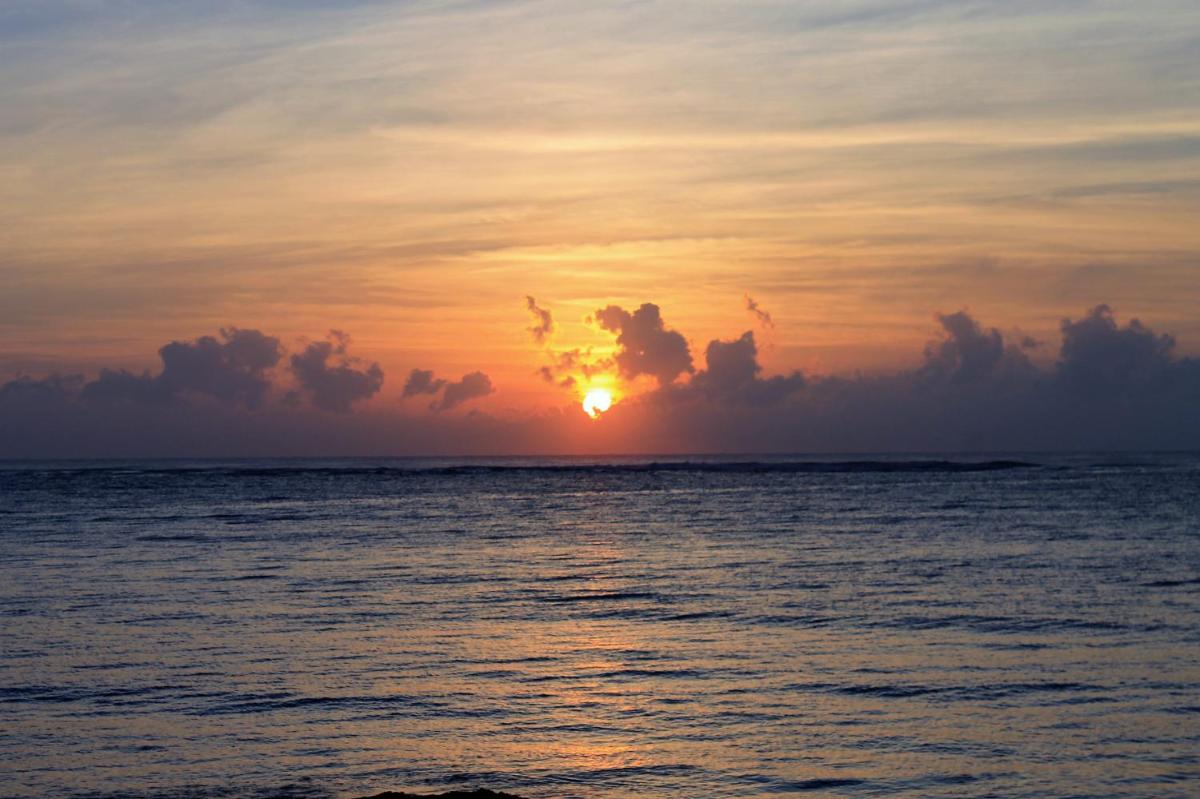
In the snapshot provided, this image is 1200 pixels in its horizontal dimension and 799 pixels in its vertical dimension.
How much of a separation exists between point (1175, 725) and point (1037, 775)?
357cm

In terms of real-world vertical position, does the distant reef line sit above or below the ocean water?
above

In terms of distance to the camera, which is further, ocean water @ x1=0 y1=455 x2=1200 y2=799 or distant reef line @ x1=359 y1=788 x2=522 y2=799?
ocean water @ x1=0 y1=455 x2=1200 y2=799

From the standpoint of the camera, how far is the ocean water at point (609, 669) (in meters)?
16.2

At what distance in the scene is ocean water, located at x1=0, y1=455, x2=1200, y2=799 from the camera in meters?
16.2

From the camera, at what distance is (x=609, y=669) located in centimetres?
2280

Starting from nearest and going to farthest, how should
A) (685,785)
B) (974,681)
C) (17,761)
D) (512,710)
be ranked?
(685,785) < (17,761) < (512,710) < (974,681)

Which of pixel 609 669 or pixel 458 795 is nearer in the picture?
pixel 458 795

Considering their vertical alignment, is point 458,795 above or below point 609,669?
above

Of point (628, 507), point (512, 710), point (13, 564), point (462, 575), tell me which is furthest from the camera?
point (628, 507)

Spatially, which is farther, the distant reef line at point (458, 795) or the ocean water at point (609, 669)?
the ocean water at point (609, 669)

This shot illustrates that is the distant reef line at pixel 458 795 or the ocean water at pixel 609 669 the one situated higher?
the distant reef line at pixel 458 795

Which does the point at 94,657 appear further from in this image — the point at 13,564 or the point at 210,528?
the point at 210,528

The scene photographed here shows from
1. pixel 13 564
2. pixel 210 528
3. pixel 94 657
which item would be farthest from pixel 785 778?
pixel 210 528

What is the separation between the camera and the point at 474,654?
24438 mm
